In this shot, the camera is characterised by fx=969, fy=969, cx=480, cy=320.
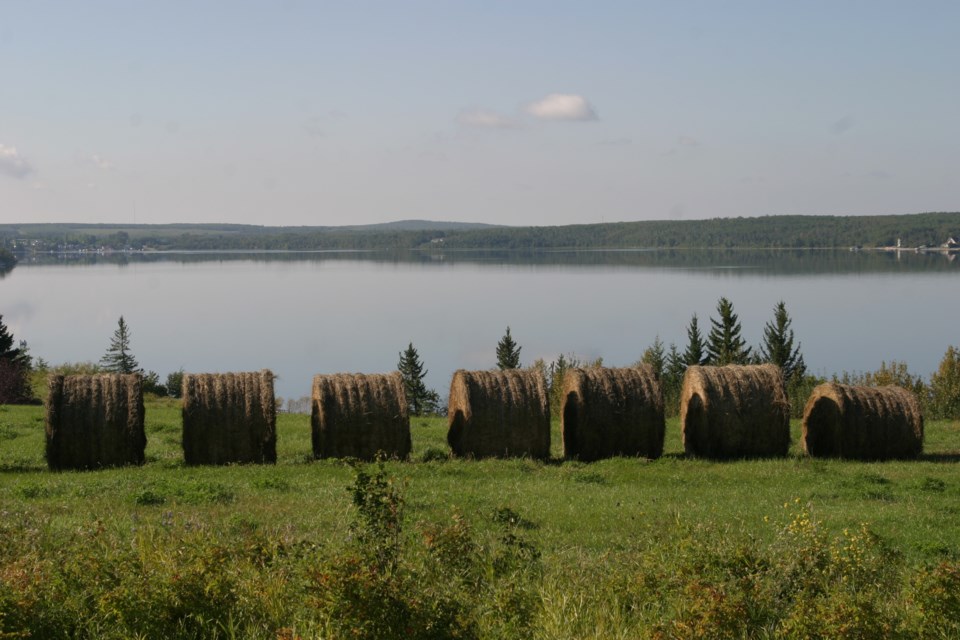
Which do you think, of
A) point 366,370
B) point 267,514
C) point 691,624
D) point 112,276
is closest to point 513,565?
point 691,624

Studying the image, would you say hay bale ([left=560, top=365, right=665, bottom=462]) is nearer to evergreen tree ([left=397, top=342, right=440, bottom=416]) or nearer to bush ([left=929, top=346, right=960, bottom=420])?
bush ([left=929, top=346, right=960, bottom=420])

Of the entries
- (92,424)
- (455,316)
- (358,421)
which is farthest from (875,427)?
(455,316)

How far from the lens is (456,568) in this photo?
27.2 ft

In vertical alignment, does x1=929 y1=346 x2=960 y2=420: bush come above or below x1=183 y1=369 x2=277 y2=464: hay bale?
below

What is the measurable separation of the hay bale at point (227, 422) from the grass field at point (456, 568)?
3357mm

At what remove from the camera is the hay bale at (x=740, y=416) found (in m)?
18.3

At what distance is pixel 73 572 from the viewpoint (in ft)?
25.1

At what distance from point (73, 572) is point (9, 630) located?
2.67ft

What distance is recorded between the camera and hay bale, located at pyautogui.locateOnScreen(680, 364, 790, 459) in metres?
18.3

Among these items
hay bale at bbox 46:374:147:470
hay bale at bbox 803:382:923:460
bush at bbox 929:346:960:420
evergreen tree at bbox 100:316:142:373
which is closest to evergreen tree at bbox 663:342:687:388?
bush at bbox 929:346:960:420

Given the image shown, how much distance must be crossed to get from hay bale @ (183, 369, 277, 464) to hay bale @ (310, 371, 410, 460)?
86 centimetres

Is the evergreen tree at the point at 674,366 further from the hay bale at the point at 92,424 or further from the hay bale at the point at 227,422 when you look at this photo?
the hay bale at the point at 92,424

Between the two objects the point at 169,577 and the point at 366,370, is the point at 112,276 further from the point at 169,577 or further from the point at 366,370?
the point at 169,577

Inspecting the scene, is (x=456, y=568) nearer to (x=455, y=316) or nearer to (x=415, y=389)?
(x=415, y=389)
